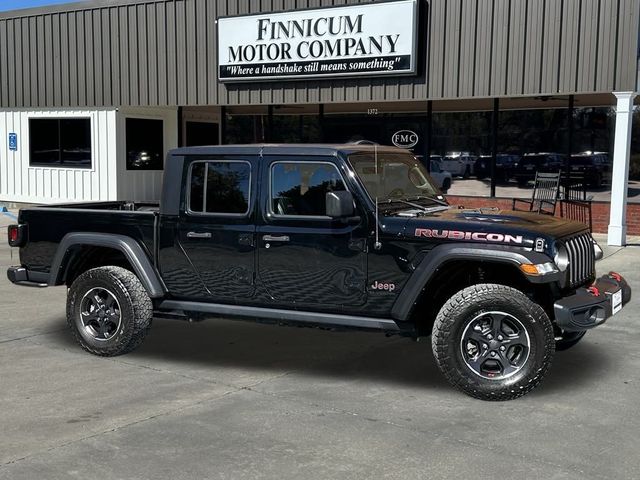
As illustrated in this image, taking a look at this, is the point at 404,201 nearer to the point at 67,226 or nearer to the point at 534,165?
the point at 67,226

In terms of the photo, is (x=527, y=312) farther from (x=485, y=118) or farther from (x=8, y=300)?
(x=485, y=118)

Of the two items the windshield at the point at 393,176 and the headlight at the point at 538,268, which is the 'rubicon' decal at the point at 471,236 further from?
the windshield at the point at 393,176

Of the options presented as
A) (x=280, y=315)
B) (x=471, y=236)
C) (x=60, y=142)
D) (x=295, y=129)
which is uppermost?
(x=295, y=129)

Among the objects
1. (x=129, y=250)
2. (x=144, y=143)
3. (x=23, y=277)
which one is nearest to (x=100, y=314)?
(x=129, y=250)

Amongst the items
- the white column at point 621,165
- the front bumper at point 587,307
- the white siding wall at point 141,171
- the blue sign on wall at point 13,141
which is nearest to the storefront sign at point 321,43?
the white siding wall at point 141,171

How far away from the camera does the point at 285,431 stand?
4.62 metres

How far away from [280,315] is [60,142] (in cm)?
1537

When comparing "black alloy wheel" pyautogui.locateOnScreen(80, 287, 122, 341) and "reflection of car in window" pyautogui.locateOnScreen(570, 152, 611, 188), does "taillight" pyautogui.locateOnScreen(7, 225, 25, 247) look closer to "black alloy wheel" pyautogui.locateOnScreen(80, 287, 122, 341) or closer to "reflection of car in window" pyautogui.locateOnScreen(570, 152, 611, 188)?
"black alloy wheel" pyautogui.locateOnScreen(80, 287, 122, 341)

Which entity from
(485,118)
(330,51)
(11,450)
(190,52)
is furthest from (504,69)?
(11,450)

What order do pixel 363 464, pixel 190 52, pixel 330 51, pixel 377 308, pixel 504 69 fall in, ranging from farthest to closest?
pixel 190 52, pixel 330 51, pixel 504 69, pixel 377 308, pixel 363 464

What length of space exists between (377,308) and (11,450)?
2.66 meters

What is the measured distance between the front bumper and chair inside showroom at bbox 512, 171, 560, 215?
31.1ft

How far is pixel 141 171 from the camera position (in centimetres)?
1931

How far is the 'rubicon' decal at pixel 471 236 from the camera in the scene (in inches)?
204
